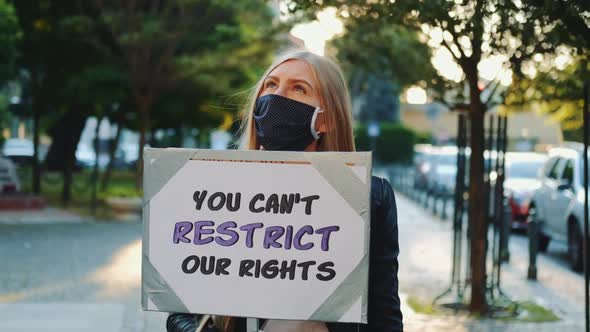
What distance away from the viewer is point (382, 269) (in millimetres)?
2908

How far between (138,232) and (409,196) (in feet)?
52.2

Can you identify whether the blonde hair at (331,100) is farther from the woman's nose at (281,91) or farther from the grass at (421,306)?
the grass at (421,306)

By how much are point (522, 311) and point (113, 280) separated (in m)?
4.66

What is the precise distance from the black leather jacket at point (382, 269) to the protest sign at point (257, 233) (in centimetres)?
8

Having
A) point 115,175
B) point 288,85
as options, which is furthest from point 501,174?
point 115,175

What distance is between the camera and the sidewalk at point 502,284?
939cm

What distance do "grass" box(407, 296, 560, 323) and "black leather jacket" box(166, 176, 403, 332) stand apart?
702 centimetres

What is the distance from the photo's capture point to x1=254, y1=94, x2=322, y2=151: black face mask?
3.00 metres

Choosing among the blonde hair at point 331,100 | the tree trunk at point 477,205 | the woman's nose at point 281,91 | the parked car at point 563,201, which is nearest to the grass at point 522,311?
the tree trunk at point 477,205

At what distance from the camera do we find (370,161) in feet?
9.16

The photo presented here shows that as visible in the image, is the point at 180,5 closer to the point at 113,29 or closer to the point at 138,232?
the point at 113,29

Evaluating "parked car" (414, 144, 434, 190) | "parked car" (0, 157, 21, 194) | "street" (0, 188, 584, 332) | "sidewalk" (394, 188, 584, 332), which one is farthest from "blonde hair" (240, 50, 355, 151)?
"parked car" (414, 144, 434, 190)

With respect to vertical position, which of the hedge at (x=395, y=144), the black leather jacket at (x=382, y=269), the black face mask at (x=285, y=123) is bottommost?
the hedge at (x=395, y=144)

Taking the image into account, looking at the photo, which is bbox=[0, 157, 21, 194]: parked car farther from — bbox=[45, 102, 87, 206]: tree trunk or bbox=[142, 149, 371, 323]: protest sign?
bbox=[142, 149, 371, 323]: protest sign
